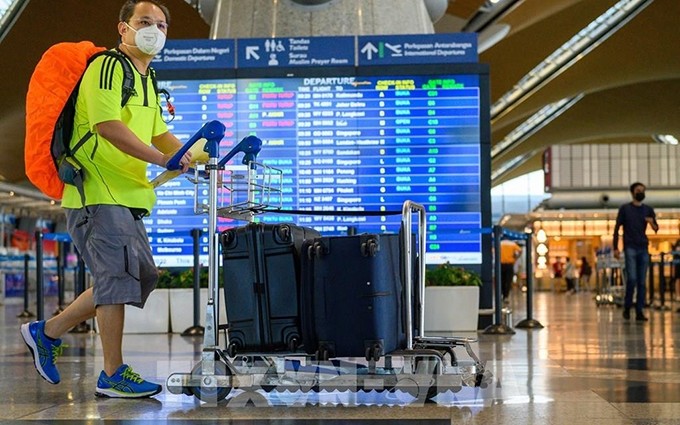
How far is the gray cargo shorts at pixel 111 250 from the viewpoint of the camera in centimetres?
454

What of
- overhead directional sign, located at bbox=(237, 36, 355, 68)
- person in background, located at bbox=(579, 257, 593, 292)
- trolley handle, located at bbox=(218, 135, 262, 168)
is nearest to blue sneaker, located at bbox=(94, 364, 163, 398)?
trolley handle, located at bbox=(218, 135, 262, 168)

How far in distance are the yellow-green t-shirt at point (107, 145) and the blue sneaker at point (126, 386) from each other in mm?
720

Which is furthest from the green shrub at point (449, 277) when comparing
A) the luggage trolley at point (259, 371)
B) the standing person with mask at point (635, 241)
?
the luggage trolley at point (259, 371)

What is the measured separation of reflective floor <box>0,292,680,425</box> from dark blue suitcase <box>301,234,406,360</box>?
0.25m

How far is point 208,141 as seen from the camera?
448 cm

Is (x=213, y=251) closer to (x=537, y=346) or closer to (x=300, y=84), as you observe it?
(x=537, y=346)

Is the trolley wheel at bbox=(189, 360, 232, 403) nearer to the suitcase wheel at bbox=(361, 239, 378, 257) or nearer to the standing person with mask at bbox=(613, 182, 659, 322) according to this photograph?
the suitcase wheel at bbox=(361, 239, 378, 257)

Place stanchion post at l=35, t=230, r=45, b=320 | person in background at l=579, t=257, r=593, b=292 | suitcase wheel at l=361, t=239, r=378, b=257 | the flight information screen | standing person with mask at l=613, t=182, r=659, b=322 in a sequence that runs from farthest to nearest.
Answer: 1. person in background at l=579, t=257, r=593, b=292
2. standing person with mask at l=613, t=182, r=659, b=322
3. stanchion post at l=35, t=230, r=45, b=320
4. the flight information screen
5. suitcase wheel at l=361, t=239, r=378, b=257

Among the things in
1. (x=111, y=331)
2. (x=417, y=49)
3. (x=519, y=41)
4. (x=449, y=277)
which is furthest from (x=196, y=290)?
(x=519, y=41)

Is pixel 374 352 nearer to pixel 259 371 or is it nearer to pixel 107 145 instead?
pixel 259 371

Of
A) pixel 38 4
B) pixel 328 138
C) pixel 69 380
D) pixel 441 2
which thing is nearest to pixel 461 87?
pixel 328 138

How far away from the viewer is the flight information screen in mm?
10102

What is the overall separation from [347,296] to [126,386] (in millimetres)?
1024

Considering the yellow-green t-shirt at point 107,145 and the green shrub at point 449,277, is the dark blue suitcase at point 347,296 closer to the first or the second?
the yellow-green t-shirt at point 107,145
